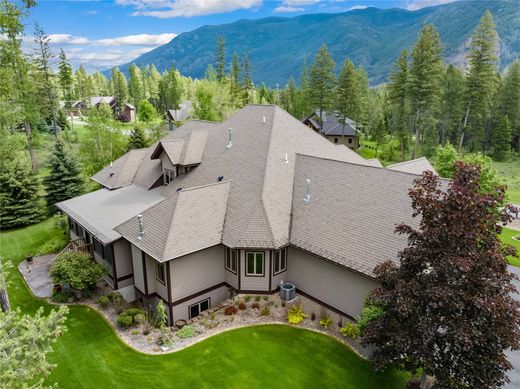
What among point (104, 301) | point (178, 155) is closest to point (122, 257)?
point (104, 301)

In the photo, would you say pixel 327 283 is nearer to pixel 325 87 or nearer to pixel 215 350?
pixel 215 350

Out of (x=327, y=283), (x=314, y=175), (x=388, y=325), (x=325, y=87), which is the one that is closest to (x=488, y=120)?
(x=325, y=87)

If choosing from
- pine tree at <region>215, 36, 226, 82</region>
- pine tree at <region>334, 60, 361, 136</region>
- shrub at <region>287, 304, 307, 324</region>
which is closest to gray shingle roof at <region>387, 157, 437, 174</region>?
shrub at <region>287, 304, 307, 324</region>

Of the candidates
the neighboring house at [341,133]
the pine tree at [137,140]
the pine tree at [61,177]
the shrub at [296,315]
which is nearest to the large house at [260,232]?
the shrub at [296,315]

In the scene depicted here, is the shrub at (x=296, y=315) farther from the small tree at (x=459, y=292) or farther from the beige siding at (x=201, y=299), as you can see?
the small tree at (x=459, y=292)

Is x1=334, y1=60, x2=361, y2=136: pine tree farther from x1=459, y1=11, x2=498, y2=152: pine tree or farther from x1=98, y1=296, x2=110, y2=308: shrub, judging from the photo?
x1=98, y1=296, x2=110, y2=308: shrub

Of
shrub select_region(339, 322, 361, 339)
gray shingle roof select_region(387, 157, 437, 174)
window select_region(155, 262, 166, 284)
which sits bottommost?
shrub select_region(339, 322, 361, 339)
